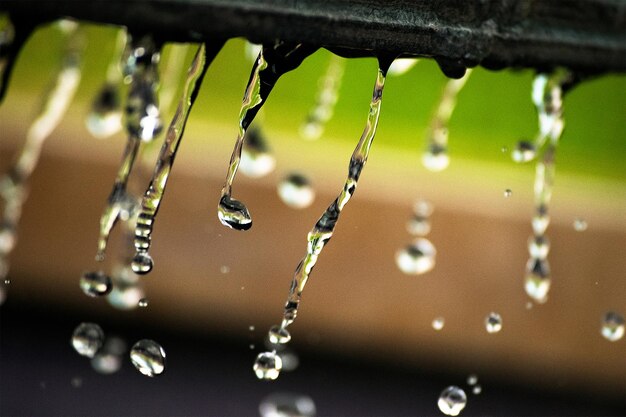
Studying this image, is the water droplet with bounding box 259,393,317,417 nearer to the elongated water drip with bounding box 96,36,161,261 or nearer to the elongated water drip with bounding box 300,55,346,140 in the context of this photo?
the elongated water drip with bounding box 300,55,346,140

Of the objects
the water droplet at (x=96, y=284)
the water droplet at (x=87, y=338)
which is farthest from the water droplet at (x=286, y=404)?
the water droplet at (x=96, y=284)

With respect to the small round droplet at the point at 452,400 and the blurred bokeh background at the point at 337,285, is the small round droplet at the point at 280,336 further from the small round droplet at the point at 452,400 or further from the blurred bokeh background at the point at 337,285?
the blurred bokeh background at the point at 337,285

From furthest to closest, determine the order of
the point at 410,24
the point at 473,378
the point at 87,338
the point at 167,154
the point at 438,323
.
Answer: the point at 473,378 < the point at 438,323 < the point at 87,338 < the point at 167,154 < the point at 410,24

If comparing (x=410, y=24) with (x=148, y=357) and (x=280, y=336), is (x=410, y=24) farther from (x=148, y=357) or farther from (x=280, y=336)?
(x=148, y=357)

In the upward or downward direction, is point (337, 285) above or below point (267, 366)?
above

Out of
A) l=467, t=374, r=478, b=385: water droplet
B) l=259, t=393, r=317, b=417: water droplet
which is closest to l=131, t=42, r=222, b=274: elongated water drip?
l=259, t=393, r=317, b=417: water droplet

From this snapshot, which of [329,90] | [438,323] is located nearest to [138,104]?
[438,323]

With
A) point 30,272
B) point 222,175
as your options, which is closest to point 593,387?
point 222,175
